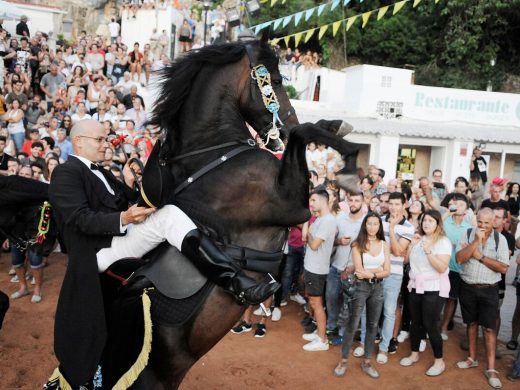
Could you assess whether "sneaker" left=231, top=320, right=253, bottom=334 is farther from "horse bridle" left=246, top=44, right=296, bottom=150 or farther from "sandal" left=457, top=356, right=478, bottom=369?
"horse bridle" left=246, top=44, right=296, bottom=150

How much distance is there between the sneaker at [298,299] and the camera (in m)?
8.12

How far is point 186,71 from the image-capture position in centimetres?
315

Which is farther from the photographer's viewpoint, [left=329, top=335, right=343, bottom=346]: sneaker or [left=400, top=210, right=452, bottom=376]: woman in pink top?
[left=329, top=335, right=343, bottom=346]: sneaker

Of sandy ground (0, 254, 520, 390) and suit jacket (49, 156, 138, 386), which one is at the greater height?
suit jacket (49, 156, 138, 386)

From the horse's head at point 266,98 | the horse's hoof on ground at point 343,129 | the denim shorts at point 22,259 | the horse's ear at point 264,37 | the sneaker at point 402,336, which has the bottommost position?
the sneaker at point 402,336

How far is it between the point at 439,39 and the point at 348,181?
2374 cm

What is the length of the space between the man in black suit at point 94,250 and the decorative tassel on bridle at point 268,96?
2.57 feet

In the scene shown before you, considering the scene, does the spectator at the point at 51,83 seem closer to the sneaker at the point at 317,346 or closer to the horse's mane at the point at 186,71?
the sneaker at the point at 317,346

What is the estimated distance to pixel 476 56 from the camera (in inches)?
891

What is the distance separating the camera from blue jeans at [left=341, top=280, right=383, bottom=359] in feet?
19.4

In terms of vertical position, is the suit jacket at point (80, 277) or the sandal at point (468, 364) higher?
the suit jacket at point (80, 277)

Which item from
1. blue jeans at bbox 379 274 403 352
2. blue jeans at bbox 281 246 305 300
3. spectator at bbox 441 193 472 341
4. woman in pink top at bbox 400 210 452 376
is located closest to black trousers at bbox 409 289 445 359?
woman in pink top at bbox 400 210 452 376

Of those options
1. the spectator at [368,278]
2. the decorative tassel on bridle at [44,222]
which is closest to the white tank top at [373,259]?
the spectator at [368,278]

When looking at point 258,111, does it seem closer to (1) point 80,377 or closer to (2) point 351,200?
(1) point 80,377
